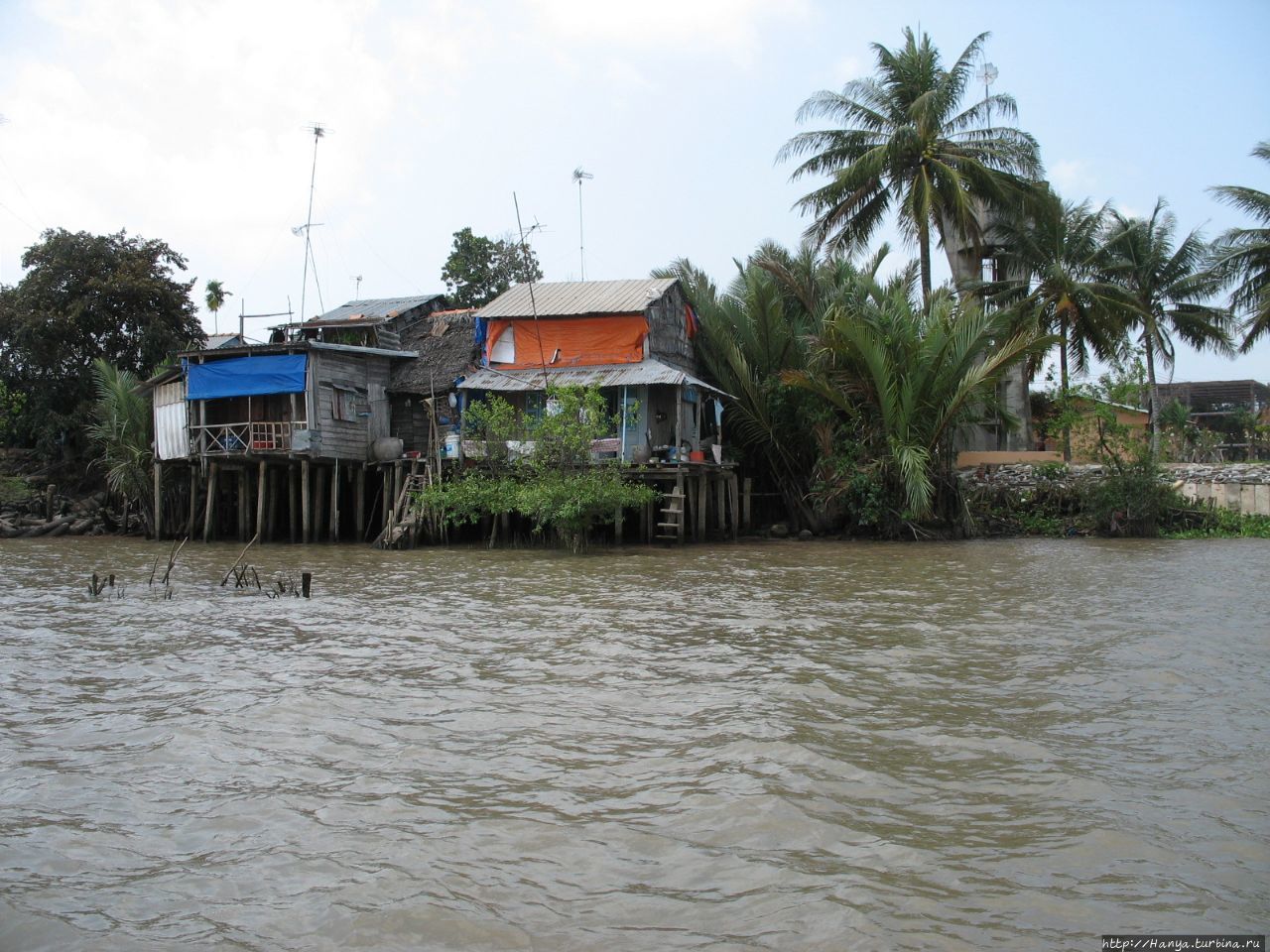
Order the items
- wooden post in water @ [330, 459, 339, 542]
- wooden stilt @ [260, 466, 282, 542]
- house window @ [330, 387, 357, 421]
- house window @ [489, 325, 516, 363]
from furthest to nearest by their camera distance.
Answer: house window @ [489, 325, 516, 363], house window @ [330, 387, 357, 421], wooden stilt @ [260, 466, 282, 542], wooden post in water @ [330, 459, 339, 542]

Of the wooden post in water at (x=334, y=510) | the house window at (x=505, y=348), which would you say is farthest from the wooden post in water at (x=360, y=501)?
the house window at (x=505, y=348)

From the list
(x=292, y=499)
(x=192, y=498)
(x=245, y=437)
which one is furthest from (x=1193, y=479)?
(x=192, y=498)

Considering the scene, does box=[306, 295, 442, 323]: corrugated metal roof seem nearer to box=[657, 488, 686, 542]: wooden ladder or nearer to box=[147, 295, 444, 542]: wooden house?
box=[147, 295, 444, 542]: wooden house

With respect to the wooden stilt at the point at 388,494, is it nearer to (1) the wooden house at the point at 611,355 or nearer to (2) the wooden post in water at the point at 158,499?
(1) the wooden house at the point at 611,355

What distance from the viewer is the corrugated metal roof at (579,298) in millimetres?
20812

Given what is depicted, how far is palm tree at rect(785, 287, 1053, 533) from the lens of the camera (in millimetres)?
18219

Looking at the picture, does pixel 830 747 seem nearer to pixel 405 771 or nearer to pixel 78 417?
pixel 405 771

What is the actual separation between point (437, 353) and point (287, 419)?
12.0ft

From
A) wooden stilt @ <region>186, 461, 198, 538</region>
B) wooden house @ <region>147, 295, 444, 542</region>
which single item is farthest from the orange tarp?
wooden stilt @ <region>186, 461, 198, 538</region>

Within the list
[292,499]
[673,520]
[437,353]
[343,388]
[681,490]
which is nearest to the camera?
[681,490]

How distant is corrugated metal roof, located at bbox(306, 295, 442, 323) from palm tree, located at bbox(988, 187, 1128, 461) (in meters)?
Answer: 14.2

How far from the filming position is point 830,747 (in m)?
5.24

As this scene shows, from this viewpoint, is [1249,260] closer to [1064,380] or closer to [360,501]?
[1064,380]

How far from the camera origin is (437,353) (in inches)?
885
